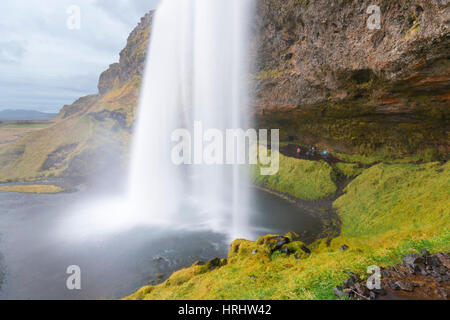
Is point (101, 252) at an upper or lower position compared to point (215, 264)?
lower

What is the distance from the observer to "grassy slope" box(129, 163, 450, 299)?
251 inches

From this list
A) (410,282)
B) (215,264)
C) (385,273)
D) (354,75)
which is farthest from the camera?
(354,75)

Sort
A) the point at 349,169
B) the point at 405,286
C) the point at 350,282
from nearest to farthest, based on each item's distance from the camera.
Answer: the point at 405,286 < the point at 350,282 < the point at 349,169

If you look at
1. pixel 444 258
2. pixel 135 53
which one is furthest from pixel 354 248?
pixel 135 53

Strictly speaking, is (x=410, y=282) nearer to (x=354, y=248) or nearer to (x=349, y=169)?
(x=354, y=248)

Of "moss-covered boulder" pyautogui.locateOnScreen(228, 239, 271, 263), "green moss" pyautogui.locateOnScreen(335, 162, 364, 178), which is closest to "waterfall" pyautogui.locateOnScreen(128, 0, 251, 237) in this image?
"moss-covered boulder" pyautogui.locateOnScreen(228, 239, 271, 263)

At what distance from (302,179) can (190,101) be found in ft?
62.4

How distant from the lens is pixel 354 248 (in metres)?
9.20

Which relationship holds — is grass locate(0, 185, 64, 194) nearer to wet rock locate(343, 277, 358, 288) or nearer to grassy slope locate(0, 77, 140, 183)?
grassy slope locate(0, 77, 140, 183)

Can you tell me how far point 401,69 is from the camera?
46.7 ft

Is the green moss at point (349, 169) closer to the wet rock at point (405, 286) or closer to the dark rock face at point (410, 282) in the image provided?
the dark rock face at point (410, 282)
